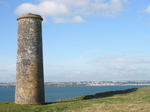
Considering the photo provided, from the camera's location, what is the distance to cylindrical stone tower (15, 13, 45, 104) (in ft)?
66.2

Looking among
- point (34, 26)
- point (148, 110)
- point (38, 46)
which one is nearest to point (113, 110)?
point (148, 110)

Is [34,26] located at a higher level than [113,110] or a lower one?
higher

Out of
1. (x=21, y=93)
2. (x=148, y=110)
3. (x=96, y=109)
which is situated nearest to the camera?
(x=148, y=110)

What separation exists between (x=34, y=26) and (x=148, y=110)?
41.6ft

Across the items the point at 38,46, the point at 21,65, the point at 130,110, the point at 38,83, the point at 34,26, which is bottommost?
the point at 130,110

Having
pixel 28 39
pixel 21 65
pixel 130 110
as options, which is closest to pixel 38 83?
pixel 21 65

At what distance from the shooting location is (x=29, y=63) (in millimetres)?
20359

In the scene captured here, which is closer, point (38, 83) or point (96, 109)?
point (96, 109)

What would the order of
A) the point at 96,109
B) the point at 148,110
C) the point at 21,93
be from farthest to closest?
the point at 21,93 → the point at 96,109 → the point at 148,110

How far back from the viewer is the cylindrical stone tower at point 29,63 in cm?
2019

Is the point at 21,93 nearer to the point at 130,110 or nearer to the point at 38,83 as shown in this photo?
the point at 38,83

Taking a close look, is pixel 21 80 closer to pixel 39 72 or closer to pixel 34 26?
A: pixel 39 72

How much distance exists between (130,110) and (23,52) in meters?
11.0

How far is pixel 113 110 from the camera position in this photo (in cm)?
1528
